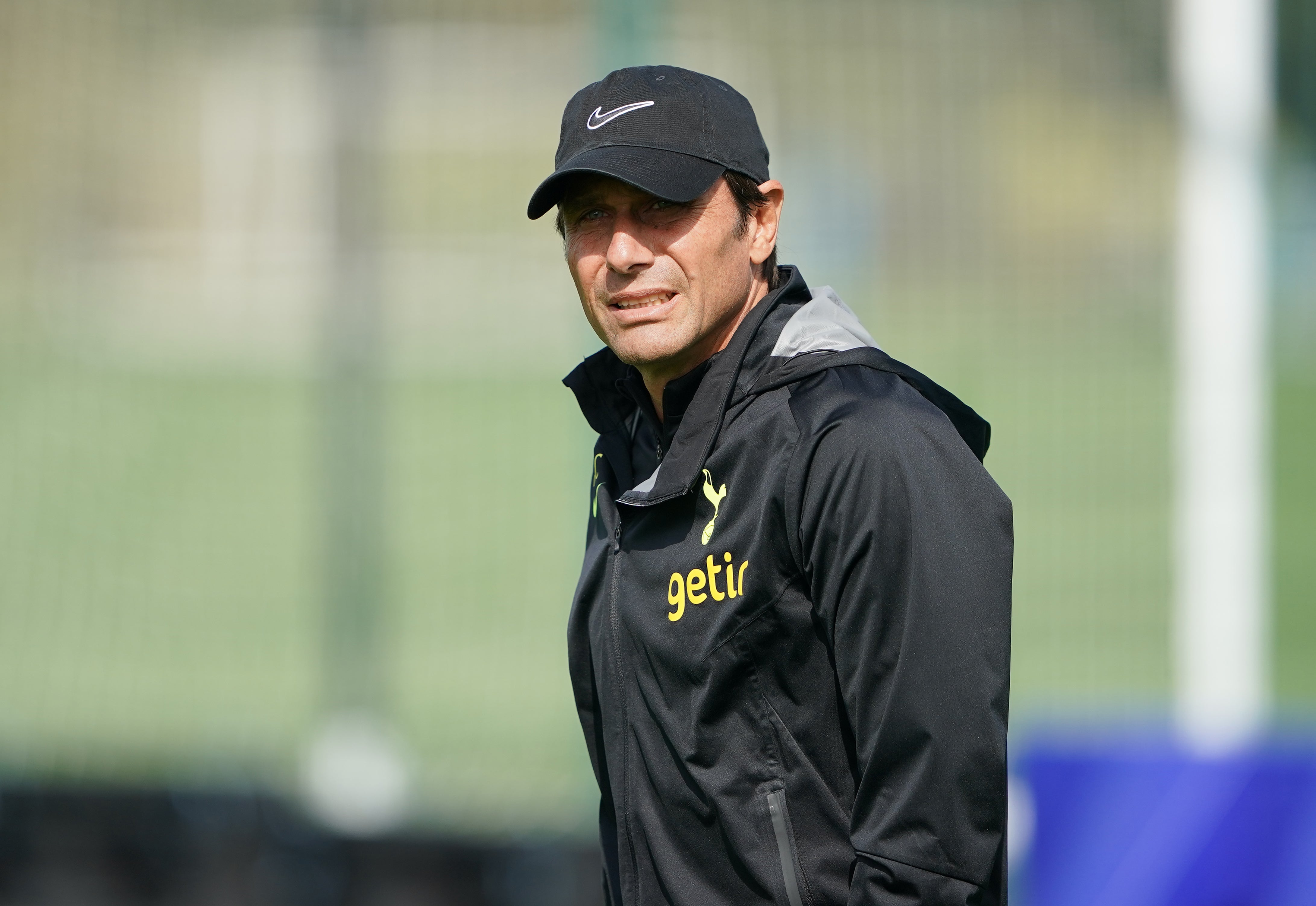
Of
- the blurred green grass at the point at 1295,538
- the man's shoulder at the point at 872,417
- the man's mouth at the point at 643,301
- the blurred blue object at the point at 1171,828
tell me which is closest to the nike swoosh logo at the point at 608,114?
the man's mouth at the point at 643,301

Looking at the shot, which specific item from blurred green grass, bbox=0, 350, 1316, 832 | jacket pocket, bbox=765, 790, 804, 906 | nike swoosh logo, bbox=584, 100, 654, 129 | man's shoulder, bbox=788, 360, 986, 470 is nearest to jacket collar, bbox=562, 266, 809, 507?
man's shoulder, bbox=788, 360, 986, 470

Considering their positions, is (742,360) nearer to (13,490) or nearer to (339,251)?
(339,251)

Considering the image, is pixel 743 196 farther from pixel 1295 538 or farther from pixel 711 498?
pixel 1295 538

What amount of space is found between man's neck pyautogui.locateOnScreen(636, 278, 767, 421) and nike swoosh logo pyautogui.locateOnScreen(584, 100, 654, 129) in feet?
1.10

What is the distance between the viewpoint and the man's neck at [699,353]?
2.15 m

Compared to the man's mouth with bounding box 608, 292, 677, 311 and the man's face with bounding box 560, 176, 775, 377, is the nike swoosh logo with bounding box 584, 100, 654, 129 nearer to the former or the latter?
the man's face with bounding box 560, 176, 775, 377

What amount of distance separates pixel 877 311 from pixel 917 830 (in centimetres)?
534

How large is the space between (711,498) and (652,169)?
47 cm

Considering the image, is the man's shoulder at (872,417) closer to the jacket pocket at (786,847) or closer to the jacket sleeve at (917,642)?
the jacket sleeve at (917,642)

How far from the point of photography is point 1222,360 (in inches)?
226

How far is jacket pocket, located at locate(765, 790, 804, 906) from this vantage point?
1857 mm

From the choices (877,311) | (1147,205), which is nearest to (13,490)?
(877,311)

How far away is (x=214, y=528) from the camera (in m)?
10.4

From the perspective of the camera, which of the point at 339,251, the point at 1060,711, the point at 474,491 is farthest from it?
the point at 474,491
